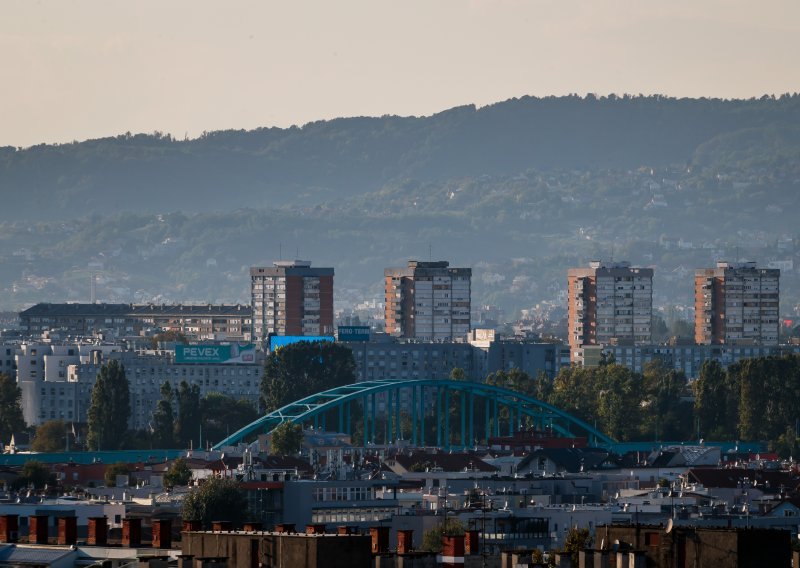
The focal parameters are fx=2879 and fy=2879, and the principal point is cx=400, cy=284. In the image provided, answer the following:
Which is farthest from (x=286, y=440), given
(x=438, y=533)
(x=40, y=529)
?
(x=40, y=529)

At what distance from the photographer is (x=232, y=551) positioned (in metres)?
38.2

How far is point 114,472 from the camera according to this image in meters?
126

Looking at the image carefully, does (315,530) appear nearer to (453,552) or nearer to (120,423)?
(453,552)

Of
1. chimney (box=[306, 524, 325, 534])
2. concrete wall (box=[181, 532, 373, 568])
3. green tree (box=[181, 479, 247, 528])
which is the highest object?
concrete wall (box=[181, 532, 373, 568])

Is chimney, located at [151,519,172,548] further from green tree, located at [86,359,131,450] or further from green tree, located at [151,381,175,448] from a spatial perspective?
green tree, located at [151,381,175,448]

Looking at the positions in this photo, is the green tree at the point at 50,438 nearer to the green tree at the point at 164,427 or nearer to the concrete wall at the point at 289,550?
the green tree at the point at 164,427

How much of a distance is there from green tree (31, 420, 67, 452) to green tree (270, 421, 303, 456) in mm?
20054

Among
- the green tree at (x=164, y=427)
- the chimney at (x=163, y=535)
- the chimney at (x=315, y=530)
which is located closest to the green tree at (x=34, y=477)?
the green tree at (x=164, y=427)

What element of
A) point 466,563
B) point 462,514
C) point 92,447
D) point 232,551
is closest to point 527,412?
point 92,447

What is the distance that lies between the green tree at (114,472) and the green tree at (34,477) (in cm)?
248

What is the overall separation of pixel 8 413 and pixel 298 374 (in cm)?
2379

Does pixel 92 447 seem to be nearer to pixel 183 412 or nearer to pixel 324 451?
pixel 183 412

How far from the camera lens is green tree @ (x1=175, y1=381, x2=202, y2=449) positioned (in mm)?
174125

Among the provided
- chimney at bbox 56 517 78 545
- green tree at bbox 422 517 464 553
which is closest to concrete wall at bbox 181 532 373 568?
chimney at bbox 56 517 78 545
